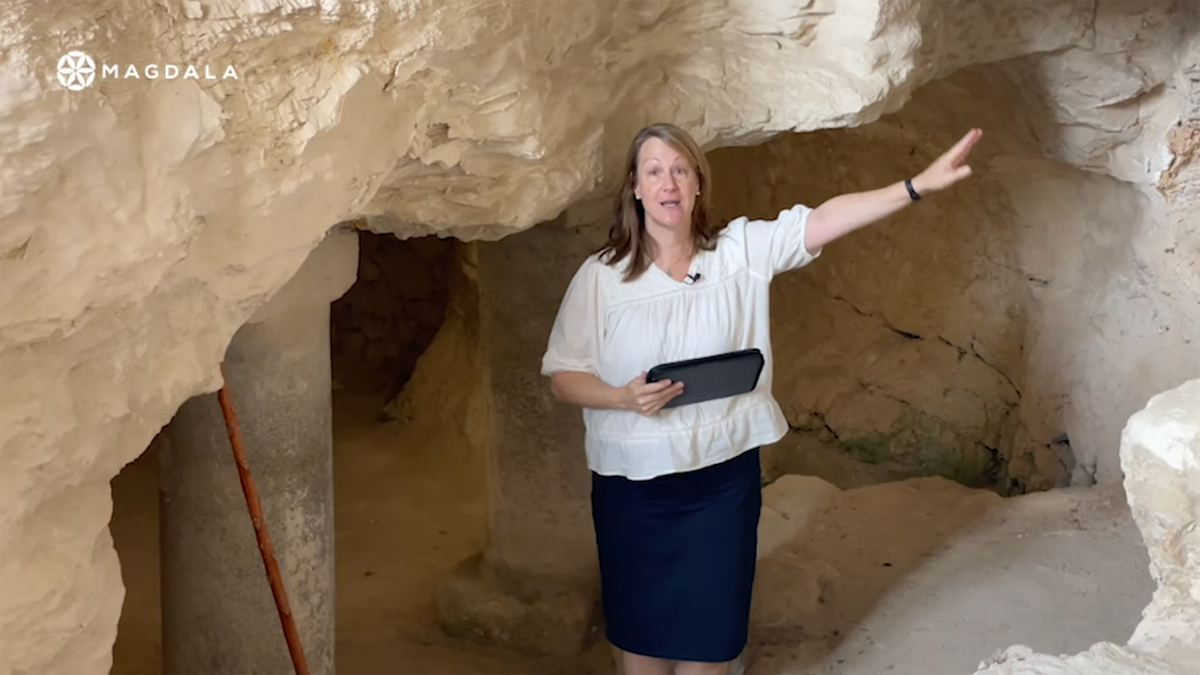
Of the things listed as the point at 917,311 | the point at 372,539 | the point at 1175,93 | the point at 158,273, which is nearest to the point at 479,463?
the point at 372,539

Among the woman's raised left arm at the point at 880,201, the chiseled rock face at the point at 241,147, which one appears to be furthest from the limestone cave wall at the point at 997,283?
the woman's raised left arm at the point at 880,201

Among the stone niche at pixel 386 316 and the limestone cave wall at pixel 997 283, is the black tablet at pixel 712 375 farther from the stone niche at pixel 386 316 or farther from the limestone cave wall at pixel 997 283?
the stone niche at pixel 386 316

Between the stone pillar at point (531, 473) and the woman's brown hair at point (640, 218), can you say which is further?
the stone pillar at point (531, 473)

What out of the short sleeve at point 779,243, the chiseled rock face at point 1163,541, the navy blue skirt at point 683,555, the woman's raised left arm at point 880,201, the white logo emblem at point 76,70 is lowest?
the navy blue skirt at point 683,555

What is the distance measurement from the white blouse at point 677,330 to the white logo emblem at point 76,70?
3.71ft

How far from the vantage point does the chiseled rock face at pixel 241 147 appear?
1.78m

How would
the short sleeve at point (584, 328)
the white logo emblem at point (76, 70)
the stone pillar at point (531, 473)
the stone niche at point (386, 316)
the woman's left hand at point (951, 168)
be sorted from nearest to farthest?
the white logo emblem at point (76, 70), the woman's left hand at point (951, 168), the short sleeve at point (584, 328), the stone pillar at point (531, 473), the stone niche at point (386, 316)

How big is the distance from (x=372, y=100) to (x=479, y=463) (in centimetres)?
354

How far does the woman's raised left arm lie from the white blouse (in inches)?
1.3

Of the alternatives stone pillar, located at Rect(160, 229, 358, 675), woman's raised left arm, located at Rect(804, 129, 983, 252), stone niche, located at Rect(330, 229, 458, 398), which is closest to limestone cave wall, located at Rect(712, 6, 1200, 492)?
woman's raised left arm, located at Rect(804, 129, 983, 252)

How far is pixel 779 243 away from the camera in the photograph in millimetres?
2561

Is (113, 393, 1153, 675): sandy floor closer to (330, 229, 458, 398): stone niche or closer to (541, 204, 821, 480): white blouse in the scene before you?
(541, 204, 821, 480): white blouse

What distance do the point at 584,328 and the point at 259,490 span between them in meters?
0.87

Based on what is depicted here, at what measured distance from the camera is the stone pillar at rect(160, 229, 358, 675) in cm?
281
